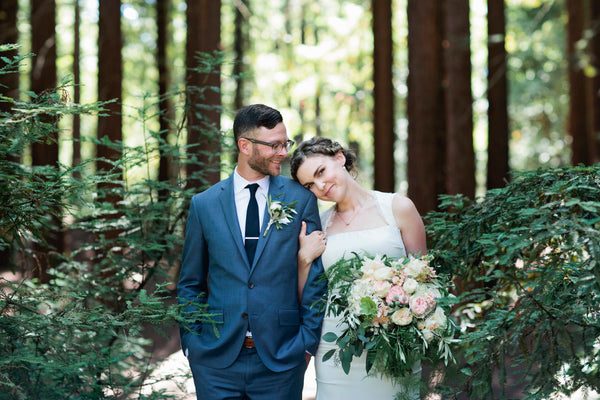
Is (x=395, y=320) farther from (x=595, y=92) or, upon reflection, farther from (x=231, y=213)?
(x=595, y=92)

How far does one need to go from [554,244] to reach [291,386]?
1716mm

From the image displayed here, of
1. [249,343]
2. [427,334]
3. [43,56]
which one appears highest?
[43,56]

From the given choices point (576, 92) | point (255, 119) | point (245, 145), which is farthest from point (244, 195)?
point (576, 92)

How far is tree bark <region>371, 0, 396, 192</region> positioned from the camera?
1295 cm

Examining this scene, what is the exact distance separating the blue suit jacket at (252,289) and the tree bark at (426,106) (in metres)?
6.83

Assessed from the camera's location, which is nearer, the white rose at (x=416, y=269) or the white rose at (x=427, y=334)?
the white rose at (x=427, y=334)

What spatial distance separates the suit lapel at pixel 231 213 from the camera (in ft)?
13.1

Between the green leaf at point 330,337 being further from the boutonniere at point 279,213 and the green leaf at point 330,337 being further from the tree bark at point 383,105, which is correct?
the tree bark at point 383,105

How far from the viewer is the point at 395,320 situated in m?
3.62

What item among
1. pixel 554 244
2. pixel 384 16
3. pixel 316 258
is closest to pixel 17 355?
pixel 316 258

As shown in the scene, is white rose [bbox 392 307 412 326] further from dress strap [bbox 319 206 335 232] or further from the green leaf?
dress strap [bbox 319 206 335 232]

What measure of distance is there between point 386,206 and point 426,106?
22.0 ft

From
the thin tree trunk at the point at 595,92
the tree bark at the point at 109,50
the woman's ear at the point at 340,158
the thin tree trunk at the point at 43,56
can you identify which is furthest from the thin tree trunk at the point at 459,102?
the thin tree trunk at the point at 43,56

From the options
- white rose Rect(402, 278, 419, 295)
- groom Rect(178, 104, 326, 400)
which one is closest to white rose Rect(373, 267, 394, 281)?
white rose Rect(402, 278, 419, 295)
